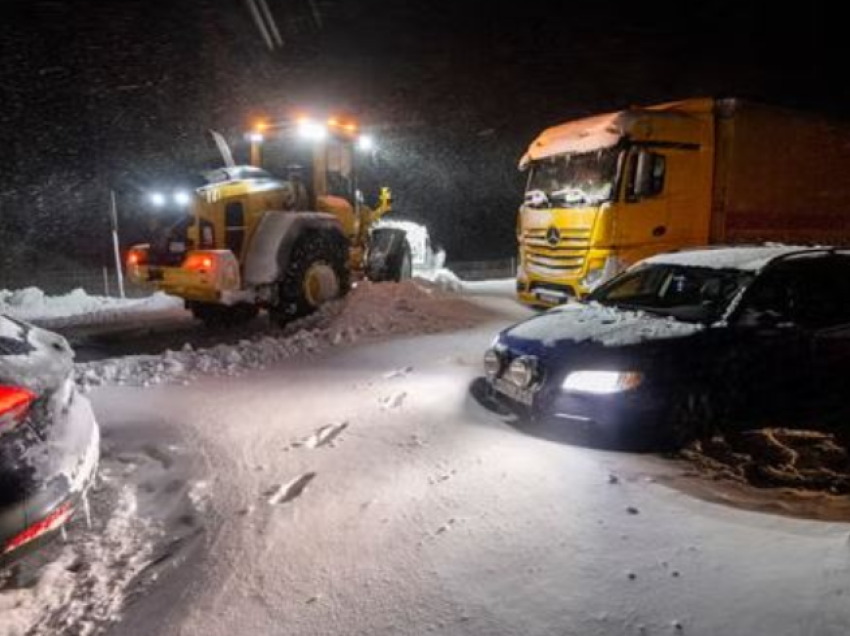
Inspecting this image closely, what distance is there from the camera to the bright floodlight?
11500 mm

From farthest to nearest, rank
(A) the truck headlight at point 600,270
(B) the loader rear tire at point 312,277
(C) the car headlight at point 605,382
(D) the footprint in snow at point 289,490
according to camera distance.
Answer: (B) the loader rear tire at point 312,277, (A) the truck headlight at point 600,270, (C) the car headlight at point 605,382, (D) the footprint in snow at point 289,490

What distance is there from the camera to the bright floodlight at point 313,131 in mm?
11500

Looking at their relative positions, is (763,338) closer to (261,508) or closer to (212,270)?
(261,508)

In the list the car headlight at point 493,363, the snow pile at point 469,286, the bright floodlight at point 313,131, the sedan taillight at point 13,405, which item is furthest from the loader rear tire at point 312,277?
the sedan taillight at point 13,405

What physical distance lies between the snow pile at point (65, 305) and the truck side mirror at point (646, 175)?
9.59 metres

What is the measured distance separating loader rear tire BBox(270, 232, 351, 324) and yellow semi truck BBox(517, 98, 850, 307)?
10.5 ft

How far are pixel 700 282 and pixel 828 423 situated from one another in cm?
154

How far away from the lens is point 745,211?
→ 11.5 m

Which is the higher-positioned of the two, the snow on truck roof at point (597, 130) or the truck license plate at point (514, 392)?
the snow on truck roof at point (597, 130)

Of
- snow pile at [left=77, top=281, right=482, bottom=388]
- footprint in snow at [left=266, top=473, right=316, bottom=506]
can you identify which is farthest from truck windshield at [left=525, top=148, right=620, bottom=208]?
footprint in snow at [left=266, top=473, right=316, bottom=506]

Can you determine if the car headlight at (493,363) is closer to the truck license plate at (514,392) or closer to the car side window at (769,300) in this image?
the truck license plate at (514,392)

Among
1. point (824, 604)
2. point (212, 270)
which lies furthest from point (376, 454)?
point (212, 270)

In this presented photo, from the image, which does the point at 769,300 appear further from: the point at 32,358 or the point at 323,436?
the point at 32,358

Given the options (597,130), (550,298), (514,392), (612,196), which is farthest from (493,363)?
(597,130)
